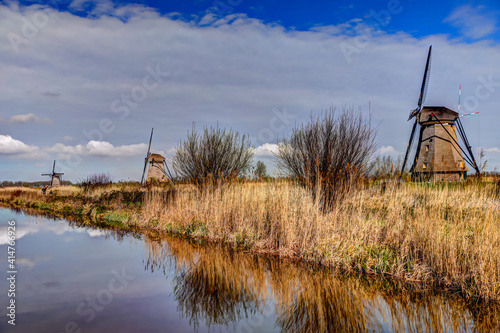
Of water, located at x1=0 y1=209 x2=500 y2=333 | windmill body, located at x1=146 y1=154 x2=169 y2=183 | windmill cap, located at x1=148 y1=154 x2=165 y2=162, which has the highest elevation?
windmill cap, located at x1=148 y1=154 x2=165 y2=162

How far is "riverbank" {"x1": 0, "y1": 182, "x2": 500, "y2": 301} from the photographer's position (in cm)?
576

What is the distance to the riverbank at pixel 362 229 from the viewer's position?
5762 mm

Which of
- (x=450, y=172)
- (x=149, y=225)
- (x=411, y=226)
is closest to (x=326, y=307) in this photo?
(x=411, y=226)

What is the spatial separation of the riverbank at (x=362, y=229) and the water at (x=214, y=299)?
0.41 meters

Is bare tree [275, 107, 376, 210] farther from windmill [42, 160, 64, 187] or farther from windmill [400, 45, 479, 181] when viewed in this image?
windmill [42, 160, 64, 187]

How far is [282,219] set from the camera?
8.37m

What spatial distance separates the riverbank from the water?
0.41 meters

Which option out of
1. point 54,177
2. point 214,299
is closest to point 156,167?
point 54,177

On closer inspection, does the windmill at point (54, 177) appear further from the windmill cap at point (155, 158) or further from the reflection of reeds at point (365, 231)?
the reflection of reeds at point (365, 231)

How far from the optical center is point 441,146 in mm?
19844

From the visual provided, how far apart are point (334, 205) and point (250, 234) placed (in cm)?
225

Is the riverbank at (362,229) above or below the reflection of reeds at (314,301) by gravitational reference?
above

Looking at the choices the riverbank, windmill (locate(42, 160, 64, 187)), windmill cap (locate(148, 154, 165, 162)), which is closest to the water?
the riverbank

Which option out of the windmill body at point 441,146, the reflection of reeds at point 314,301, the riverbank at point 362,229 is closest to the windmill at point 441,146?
the windmill body at point 441,146
